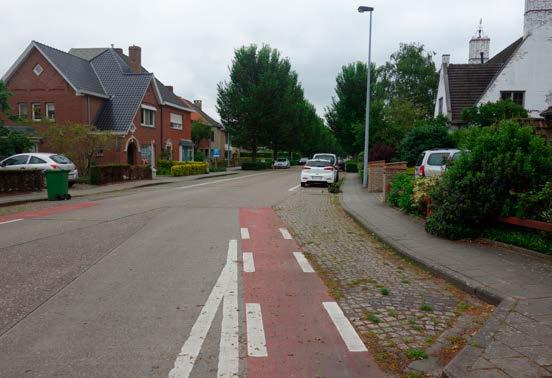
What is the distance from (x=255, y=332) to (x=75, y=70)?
121ft

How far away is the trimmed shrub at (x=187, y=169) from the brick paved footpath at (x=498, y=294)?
26989 mm

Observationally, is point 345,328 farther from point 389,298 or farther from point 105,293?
point 105,293

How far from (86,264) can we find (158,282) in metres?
1.68

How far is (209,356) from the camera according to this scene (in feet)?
13.2

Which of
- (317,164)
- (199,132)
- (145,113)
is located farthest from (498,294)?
(199,132)

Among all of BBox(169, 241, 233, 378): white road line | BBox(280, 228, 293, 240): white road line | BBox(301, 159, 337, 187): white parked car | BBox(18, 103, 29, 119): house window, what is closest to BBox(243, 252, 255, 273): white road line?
BBox(169, 241, 233, 378): white road line

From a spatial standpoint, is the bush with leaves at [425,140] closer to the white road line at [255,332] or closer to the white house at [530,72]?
the white house at [530,72]

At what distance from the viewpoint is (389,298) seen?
5.78 metres

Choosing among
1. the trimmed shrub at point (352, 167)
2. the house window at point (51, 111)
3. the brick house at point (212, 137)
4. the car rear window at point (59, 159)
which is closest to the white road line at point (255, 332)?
the car rear window at point (59, 159)

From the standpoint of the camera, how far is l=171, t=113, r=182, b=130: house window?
44.6 metres

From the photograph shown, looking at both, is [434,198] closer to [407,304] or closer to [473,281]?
[473,281]

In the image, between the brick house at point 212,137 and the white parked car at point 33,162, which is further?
the brick house at point 212,137

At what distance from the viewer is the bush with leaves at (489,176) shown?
27.4 feet

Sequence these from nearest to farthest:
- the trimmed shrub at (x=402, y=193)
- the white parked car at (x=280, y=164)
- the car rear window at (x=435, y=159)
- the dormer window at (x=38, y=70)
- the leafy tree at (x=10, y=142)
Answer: the trimmed shrub at (x=402, y=193)
the car rear window at (x=435, y=159)
the leafy tree at (x=10, y=142)
the dormer window at (x=38, y=70)
the white parked car at (x=280, y=164)
